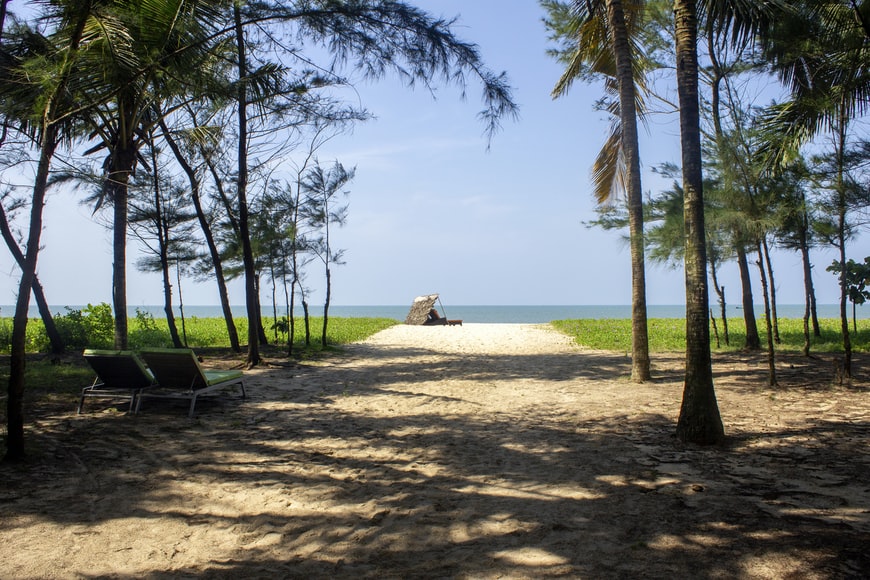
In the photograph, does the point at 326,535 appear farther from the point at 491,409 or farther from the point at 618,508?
the point at 491,409

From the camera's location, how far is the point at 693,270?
525 centimetres

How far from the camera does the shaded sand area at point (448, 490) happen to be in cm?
301

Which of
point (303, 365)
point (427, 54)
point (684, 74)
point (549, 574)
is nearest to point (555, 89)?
point (427, 54)

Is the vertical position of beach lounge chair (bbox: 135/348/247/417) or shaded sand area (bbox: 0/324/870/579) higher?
beach lounge chair (bbox: 135/348/247/417)

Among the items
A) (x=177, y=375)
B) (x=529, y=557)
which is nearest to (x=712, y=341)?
(x=177, y=375)

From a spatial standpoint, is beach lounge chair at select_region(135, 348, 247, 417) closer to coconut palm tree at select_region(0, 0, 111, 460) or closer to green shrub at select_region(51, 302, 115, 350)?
coconut palm tree at select_region(0, 0, 111, 460)

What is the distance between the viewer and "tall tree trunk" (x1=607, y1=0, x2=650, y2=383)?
8727 mm

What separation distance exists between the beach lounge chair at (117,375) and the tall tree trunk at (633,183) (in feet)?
22.8

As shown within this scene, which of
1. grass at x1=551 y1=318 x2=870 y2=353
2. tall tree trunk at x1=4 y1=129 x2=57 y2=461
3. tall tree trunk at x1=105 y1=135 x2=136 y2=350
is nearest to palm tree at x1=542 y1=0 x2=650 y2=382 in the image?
grass at x1=551 y1=318 x2=870 y2=353

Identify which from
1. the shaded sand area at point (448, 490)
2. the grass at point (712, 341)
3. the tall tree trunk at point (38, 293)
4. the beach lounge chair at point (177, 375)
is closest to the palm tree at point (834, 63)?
the shaded sand area at point (448, 490)

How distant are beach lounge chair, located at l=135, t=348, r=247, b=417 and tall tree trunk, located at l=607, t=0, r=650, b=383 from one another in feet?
20.5

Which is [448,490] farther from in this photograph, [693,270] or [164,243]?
[164,243]

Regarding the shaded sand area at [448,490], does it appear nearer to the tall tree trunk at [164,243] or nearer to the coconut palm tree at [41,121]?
the coconut palm tree at [41,121]

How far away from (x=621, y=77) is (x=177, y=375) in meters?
7.79
